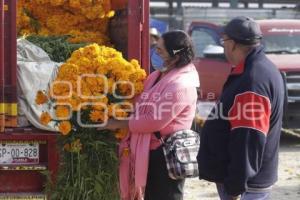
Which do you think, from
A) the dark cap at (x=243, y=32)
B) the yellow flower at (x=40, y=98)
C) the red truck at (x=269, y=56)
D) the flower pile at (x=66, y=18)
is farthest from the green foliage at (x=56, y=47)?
the red truck at (x=269, y=56)

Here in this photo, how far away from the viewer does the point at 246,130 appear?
11.9 feet

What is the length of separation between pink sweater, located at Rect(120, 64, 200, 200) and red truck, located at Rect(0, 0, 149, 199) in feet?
1.72

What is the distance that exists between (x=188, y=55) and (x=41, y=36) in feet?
5.69

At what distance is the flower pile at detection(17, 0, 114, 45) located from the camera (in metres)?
6.05

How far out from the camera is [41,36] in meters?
5.91

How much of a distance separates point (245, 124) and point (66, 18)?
299 cm

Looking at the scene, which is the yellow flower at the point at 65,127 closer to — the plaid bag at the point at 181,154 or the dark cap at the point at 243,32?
the plaid bag at the point at 181,154

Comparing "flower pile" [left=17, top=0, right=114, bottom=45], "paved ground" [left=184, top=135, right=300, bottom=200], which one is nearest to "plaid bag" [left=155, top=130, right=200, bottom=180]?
"flower pile" [left=17, top=0, right=114, bottom=45]

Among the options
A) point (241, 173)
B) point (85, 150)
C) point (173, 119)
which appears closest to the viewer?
point (241, 173)

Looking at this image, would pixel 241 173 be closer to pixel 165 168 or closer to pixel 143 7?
pixel 165 168

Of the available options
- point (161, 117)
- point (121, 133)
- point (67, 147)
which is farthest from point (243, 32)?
point (67, 147)

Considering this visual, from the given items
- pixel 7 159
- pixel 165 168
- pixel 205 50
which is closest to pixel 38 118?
pixel 7 159

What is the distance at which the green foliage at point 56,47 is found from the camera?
18.0 feet

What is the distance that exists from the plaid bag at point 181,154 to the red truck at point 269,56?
6.14 m
